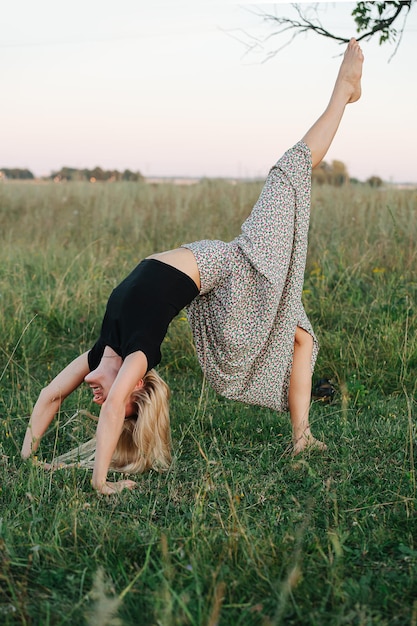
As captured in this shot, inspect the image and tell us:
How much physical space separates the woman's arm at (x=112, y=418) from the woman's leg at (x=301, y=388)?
87 centimetres

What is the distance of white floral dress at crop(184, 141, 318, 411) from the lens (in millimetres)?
3197

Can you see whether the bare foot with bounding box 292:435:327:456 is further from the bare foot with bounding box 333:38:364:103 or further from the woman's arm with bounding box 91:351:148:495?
the bare foot with bounding box 333:38:364:103

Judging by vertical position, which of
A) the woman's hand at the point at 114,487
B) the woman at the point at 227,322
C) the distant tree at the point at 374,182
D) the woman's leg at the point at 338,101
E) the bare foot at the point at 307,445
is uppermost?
the woman's leg at the point at 338,101

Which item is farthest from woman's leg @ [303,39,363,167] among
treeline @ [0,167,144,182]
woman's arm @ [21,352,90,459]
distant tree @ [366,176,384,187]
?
treeline @ [0,167,144,182]

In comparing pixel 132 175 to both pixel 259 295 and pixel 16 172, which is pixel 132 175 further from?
pixel 259 295

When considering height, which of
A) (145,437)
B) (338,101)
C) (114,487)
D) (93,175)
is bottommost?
(114,487)

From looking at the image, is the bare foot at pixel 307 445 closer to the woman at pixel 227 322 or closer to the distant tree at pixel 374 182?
the woman at pixel 227 322

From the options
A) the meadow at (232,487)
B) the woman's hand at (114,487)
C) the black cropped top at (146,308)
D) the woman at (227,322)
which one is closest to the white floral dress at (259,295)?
the woman at (227,322)

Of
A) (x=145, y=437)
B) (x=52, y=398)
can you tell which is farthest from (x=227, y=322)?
(x=52, y=398)

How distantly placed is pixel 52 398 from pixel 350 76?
2095 mm

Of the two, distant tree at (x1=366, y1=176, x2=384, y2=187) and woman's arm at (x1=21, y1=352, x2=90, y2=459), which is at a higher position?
distant tree at (x1=366, y1=176, x2=384, y2=187)

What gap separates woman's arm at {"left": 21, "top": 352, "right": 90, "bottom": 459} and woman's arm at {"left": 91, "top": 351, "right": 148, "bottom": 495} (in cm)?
51

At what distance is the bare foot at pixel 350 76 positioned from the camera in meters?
3.54

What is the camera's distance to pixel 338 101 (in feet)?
11.6
